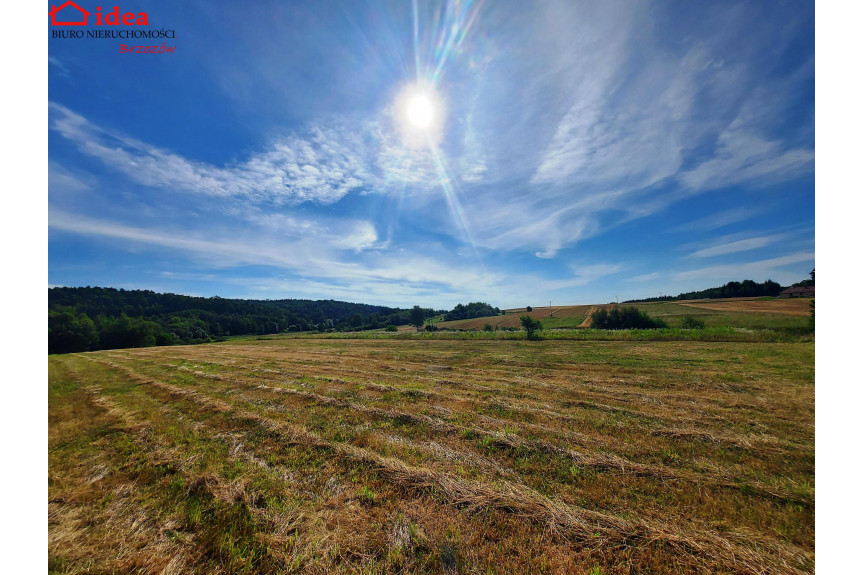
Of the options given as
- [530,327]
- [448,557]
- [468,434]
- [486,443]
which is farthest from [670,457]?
[530,327]

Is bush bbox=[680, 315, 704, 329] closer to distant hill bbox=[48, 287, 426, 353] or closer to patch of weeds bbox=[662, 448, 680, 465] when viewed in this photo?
patch of weeds bbox=[662, 448, 680, 465]

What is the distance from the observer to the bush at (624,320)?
44719 mm

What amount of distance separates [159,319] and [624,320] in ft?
325

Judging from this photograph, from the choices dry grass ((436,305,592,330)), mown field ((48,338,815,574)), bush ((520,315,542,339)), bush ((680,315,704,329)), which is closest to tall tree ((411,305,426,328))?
dry grass ((436,305,592,330))

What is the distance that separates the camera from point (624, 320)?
47.0m

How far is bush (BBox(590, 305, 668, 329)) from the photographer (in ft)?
147

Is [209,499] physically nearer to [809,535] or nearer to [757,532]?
[757,532]

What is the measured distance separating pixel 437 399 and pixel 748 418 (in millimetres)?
9306

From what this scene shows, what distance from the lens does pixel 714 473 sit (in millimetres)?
5184

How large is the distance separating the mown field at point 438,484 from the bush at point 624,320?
1611 inches

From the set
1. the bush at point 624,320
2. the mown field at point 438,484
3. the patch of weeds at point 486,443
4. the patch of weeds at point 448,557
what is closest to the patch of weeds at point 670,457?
the mown field at point 438,484

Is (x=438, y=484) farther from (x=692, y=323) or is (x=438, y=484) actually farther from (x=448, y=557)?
(x=692, y=323)

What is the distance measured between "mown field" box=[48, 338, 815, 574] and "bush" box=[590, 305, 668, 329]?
Answer: 134 ft

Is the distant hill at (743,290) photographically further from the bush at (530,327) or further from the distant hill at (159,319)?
the distant hill at (159,319)
